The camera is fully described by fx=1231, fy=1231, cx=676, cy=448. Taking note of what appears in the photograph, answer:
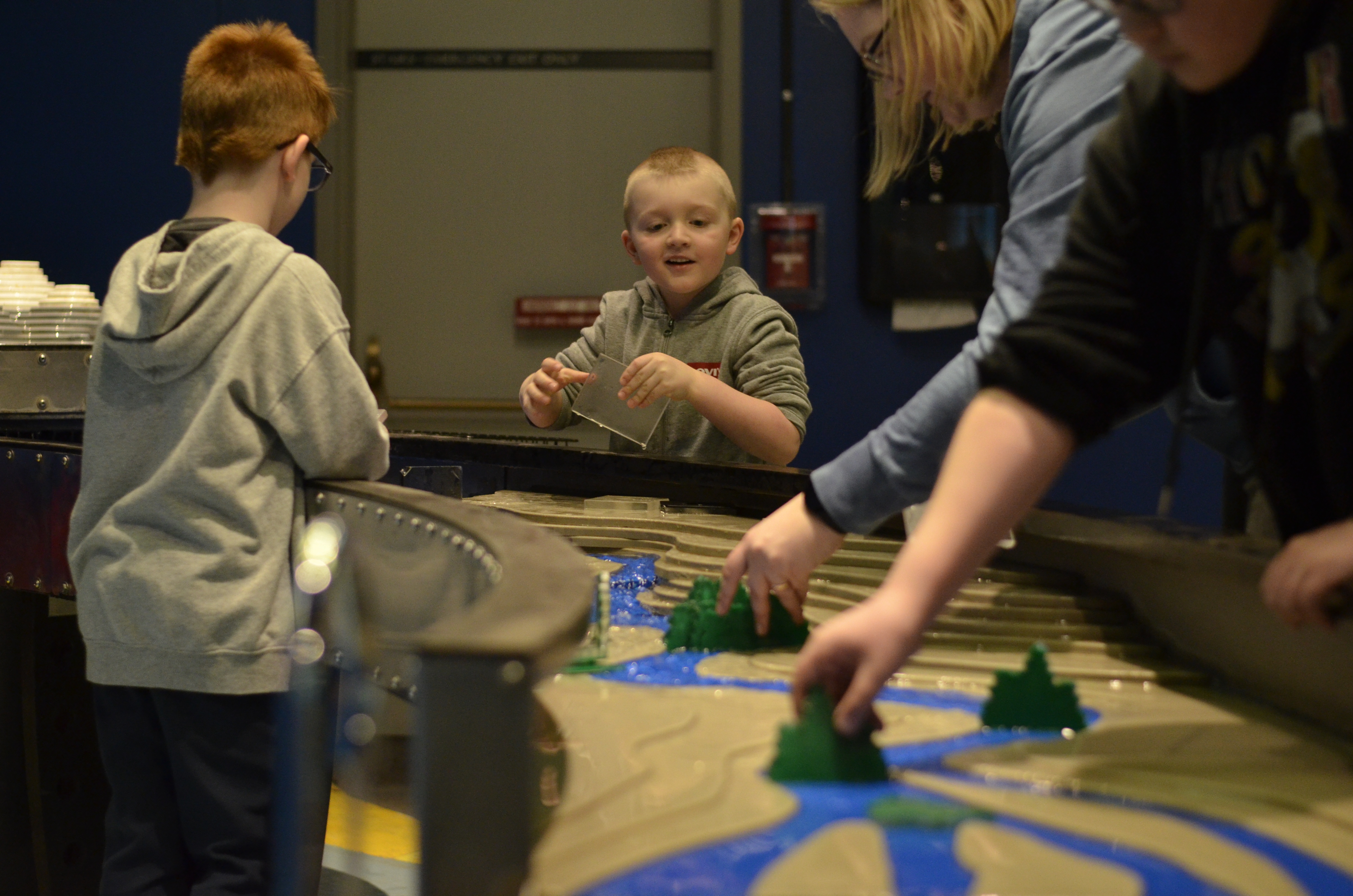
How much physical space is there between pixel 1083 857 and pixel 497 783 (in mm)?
368

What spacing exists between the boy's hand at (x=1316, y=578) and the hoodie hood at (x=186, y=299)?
1222 mm

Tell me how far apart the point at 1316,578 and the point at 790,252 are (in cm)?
384

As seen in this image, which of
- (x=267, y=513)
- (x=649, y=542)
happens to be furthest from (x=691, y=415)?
(x=267, y=513)

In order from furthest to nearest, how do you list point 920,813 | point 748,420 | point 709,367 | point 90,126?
1. point 90,126
2. point 709,367
3. point 748,420
4. point 920,813

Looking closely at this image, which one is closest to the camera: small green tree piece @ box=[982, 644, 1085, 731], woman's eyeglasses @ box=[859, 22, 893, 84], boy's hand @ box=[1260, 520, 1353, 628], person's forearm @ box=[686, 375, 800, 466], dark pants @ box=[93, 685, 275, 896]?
boy's hand @ box=[1260, 520, 1353, 628]

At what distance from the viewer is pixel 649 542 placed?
1938 mm

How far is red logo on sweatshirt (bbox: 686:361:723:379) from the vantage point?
104 inches

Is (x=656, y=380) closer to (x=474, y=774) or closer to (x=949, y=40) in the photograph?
(x=949, y=40)

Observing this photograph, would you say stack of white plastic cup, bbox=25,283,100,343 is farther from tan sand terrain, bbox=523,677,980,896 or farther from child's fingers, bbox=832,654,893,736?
child's fingers, bbox=832,654,893,736

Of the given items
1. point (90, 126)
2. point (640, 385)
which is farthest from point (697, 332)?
point (90, 126)

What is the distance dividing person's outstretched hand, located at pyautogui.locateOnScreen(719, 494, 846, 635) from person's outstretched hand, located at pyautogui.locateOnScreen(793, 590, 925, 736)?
0.37 meters

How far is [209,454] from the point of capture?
5.03ft

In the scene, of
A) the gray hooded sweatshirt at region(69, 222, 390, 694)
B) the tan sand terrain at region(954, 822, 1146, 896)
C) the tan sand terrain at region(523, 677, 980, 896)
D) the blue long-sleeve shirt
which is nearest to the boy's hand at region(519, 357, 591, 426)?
the gray hooded sweatshirt at region(69, 222, 390, 694)

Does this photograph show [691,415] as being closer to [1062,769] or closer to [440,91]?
[1062,769]
